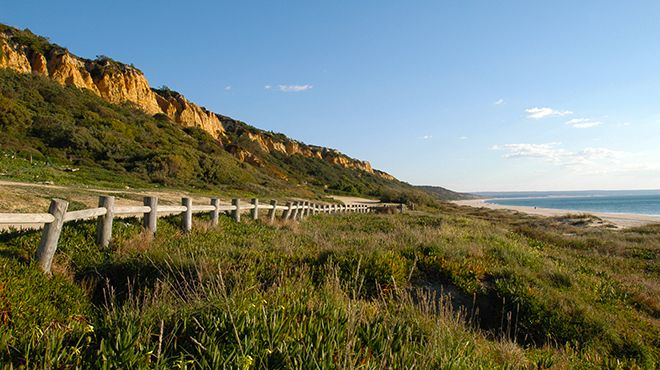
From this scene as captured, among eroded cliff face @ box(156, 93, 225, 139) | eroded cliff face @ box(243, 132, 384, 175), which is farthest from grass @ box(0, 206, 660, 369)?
eroded cliff face @ box(243, 132, 384, 175)

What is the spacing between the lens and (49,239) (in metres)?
5.45

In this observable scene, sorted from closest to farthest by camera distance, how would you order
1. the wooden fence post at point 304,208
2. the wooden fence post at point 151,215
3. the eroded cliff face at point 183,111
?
the wooden fence post at point 151,215
the wooden fence post at point 304,208
the eroded cliff face at point 183,111

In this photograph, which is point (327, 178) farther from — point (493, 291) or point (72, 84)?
point (493, 291)

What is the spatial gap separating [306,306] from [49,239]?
3929 millimetres

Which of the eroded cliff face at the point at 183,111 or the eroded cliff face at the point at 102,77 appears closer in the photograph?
the eroded cliff face at the point at 102,77

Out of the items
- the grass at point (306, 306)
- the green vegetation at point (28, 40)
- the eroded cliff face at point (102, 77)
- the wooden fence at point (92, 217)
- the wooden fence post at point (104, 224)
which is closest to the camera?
the grass at point (306, 306)

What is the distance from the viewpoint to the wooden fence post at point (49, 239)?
540 cm

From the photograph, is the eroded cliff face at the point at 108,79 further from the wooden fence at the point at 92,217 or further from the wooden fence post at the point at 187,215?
the wooden fence at the point at 92,217

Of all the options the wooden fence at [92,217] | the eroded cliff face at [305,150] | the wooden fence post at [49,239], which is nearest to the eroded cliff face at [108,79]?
the eroded cliff face at [305,150]

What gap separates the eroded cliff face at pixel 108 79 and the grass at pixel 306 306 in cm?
4884

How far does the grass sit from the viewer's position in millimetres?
2848

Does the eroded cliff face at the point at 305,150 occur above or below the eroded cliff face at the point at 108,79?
below

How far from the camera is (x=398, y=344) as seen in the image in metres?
3.37

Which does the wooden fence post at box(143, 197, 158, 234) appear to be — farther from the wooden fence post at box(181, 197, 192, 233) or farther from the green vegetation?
the green vegetation
